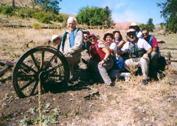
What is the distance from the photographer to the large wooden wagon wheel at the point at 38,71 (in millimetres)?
9852

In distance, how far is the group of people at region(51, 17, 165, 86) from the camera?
1067cm

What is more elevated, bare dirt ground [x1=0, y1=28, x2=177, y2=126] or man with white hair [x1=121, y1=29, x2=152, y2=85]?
man with white hair [x1=121, y1=29, x2=152, y2=85]

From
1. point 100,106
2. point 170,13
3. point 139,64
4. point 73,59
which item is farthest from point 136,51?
point 170,13

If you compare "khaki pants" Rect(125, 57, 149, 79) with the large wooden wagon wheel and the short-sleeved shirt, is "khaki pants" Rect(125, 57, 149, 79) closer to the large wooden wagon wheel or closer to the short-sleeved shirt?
the short-sleeved shirt

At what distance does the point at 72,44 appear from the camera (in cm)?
1070

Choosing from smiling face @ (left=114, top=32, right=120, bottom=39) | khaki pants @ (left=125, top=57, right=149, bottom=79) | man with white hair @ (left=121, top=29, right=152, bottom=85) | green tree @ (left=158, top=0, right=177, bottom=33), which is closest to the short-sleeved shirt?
man with white hair @ (left=121, top=29, right=152, bottom=85)

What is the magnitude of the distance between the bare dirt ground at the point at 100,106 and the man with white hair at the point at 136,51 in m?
0.32

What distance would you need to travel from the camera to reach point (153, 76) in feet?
37.4

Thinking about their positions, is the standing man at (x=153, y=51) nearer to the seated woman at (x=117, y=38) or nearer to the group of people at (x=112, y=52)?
the group of people at (x=112, y=52)

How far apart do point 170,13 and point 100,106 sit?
147 ft

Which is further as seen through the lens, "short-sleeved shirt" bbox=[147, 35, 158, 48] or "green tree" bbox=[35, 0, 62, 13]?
"green tree" bbox=[35, 0, 62, 13]

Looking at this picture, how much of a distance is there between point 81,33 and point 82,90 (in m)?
1.20

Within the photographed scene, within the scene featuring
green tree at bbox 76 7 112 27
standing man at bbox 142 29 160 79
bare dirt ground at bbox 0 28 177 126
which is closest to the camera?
bare dirt ground at bbox 0 28 177 126

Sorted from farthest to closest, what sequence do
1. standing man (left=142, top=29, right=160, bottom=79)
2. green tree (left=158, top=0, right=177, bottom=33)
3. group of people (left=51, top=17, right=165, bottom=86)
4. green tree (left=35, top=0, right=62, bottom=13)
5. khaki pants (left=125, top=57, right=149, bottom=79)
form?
green tree (left=35, top=0, right=62, bottom=13), green tree (left=158, top=0, right=177, bottom=33), standing man (left=142, top=29, right=160, bottom=79), khaki pants (left=125, top=57, right=149, bottom=79), group of people (left=51, top=17, right=165, bottom=86)
